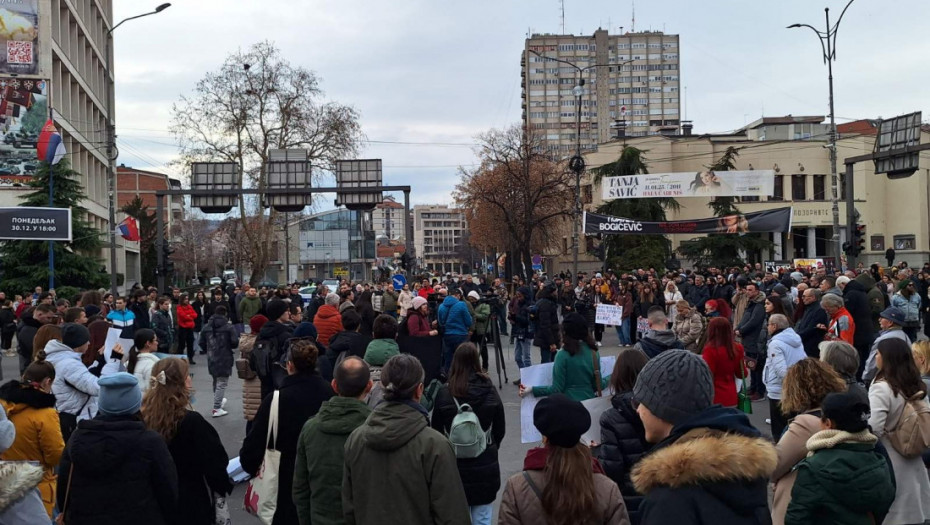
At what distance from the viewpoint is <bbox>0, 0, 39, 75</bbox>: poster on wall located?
3756 centimetres

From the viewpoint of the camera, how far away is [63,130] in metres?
41.4

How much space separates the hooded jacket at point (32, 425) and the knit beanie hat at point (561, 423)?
3.52 meters

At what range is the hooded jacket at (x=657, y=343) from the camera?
7.17 metres

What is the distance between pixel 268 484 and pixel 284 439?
0.96 feet

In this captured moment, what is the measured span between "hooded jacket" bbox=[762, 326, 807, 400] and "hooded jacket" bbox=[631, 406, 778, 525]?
623 centimetres

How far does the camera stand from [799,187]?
195ft

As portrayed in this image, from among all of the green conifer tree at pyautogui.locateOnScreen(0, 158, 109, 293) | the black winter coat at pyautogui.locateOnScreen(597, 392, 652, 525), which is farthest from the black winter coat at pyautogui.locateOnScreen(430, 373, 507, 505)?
the green conifer tree at pyautogui.locateOnScreen(0, 158, 109, 293)

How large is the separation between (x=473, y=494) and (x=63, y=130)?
4240cm

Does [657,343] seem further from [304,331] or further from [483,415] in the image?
[304,331]

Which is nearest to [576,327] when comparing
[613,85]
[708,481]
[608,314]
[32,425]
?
[32,425]

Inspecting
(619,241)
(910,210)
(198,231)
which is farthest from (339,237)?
(910,210)

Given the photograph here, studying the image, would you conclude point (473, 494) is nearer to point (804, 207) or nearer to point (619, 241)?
point (619, 241)

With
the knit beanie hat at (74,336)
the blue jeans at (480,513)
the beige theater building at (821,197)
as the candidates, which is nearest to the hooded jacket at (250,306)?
the knit beanie hat at (74,336)

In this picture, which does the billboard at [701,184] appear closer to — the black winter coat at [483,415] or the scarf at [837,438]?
the black winter coat at [483,415]
